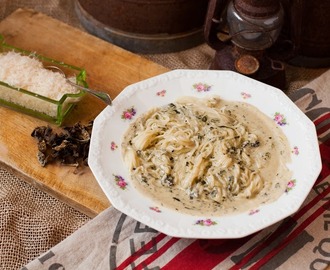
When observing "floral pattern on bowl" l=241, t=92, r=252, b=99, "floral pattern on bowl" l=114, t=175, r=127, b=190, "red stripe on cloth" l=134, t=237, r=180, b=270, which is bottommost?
"red stripe on cloth" l=134, t=237, r=180, b=270

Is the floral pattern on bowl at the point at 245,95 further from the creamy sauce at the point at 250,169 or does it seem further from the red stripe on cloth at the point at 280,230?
the red stripe on cloth at the point at 280,230

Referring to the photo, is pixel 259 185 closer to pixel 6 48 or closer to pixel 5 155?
pixel 5 155

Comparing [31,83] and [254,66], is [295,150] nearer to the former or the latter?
[254,66]

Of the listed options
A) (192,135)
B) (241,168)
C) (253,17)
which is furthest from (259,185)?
(253,17)

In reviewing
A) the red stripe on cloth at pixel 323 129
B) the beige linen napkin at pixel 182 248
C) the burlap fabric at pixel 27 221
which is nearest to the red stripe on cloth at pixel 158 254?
the beige linen napkin at pixel 182 248

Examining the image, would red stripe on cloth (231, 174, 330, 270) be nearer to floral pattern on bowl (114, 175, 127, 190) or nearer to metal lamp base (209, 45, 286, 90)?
floral pattern on bowl (114, 175, 127, 190)

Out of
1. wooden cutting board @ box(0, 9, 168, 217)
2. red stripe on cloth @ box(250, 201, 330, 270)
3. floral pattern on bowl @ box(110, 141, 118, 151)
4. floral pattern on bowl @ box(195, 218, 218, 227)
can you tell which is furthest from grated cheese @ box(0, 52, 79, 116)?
red stripe on cloth @ box(250, 201, 330, 270)

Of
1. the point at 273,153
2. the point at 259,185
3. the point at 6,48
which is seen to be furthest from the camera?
the point at 6,48

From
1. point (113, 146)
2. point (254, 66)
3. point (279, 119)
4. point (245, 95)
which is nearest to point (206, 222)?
point (113, 146)
